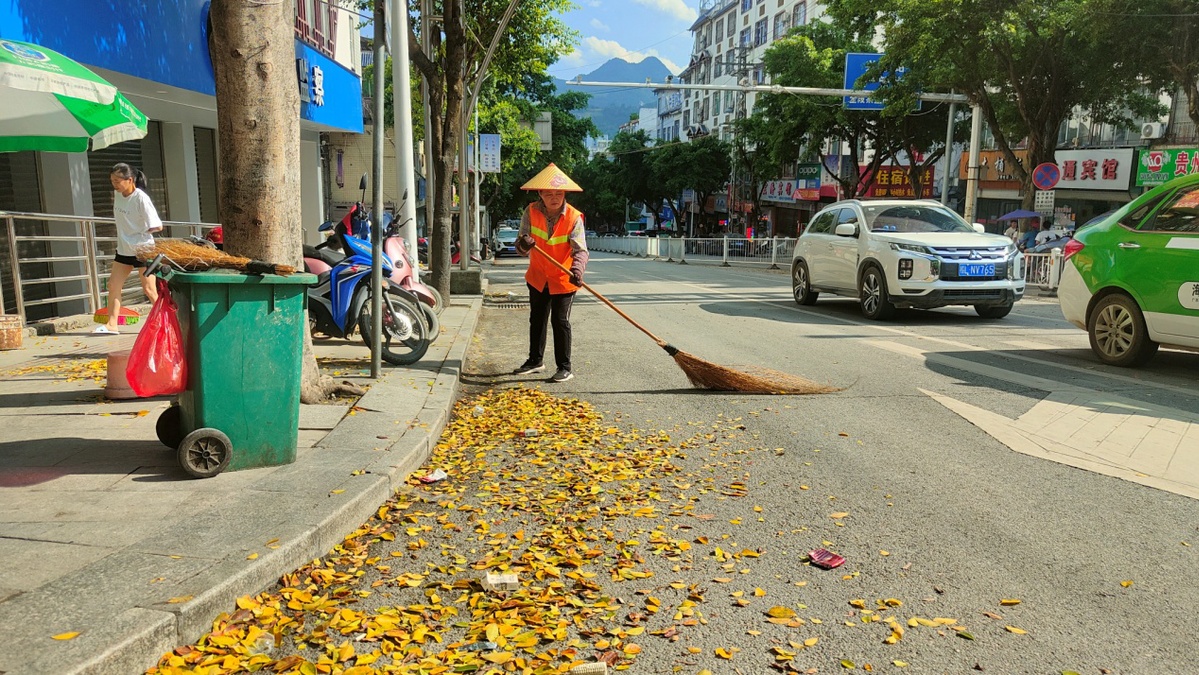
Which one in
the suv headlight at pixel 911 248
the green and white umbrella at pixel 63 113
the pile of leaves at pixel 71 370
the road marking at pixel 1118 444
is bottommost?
the road marking at pixel 1118 444

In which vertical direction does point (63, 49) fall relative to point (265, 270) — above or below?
above

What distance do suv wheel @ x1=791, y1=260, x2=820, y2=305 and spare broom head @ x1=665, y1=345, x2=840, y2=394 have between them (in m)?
7.10

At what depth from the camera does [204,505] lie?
12.4 ft

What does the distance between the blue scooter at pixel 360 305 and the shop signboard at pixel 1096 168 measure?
26231 millimetres

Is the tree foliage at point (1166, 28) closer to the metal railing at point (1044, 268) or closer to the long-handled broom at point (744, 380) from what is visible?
the metal railing at point (1044, 268)

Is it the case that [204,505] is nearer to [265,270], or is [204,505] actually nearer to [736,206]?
[265,270]

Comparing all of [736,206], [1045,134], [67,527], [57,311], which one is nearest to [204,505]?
[67,527]

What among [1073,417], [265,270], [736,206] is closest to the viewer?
[265,270]

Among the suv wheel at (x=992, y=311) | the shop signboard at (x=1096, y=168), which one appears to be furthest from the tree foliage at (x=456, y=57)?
the shop signboard at (x=1096, y=168)

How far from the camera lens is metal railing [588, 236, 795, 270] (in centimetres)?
3312

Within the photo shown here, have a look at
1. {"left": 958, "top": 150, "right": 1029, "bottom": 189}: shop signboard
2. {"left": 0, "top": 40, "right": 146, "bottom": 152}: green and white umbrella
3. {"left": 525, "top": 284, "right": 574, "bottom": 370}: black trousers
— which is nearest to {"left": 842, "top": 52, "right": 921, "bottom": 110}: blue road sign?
{"left": 958, "top": 150, "right": 1029, "bottom": 189}: shop signboard

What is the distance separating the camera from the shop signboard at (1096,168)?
27094 mm

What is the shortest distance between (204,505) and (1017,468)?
4.25m

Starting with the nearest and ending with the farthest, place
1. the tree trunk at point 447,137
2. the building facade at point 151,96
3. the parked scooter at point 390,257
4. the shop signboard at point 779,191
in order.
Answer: the parked scooter at point 390,257, the building facade at point 151,96, the tree trunk at point 447,137, the shop signboard at point 779,191
